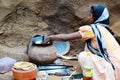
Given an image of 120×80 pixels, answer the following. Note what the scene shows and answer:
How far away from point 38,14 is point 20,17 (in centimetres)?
34

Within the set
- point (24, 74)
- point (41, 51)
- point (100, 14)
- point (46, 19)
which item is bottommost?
point (24, 74)

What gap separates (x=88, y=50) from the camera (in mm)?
4051

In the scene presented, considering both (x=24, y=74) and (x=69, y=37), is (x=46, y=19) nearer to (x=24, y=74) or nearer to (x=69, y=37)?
(x=69, y=37)

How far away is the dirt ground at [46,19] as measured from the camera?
5578 mm

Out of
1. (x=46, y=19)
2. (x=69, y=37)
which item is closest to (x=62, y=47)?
(x=46, y=19)

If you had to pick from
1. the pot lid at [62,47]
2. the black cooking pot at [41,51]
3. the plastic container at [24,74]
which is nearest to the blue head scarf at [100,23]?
the black cooking pot at [41,51]

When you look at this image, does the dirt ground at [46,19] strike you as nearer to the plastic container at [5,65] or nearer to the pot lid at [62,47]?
the pot lid at [62,47]

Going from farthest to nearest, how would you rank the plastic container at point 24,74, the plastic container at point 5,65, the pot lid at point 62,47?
the pot lid at point 62,47, the plastic container at point 5,65, the plastic container at point 24,74

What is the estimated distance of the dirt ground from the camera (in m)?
5.58

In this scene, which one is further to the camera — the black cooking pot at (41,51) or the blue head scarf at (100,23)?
the black cooking pot at (41,51)

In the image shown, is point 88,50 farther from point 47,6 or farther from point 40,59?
point 47,6

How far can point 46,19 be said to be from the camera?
5645mm

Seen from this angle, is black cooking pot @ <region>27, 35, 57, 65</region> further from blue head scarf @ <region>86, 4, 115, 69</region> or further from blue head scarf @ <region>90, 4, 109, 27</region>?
blue head scarf @ <region>90, 4, 109, 27</region>

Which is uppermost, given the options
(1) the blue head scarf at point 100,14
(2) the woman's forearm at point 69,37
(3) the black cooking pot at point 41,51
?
(1) the blue head scarf at point 100,14
